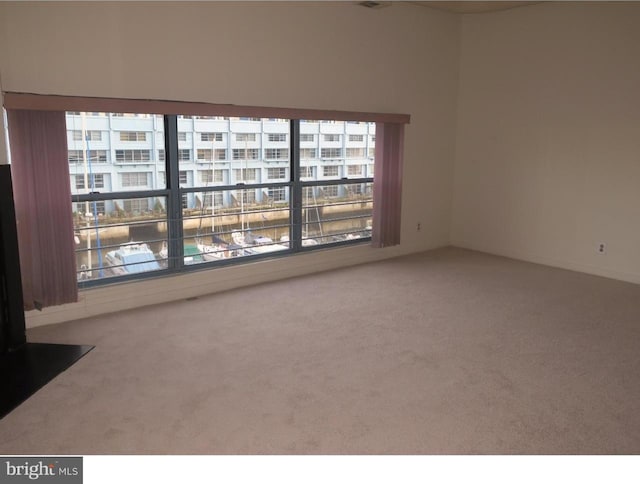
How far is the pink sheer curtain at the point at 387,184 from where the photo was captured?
19.0 feet

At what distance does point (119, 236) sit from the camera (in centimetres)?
444

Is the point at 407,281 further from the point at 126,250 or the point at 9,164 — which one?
the point at 9,164

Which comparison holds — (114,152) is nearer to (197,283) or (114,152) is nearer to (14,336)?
(197,283)

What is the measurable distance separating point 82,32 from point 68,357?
228cm

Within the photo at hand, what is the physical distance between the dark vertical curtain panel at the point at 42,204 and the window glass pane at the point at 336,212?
7.90 feet

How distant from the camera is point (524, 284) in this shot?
16.8 feet

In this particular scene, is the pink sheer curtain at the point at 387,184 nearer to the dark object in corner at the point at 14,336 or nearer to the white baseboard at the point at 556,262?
the white baseboard at the point at 556,262

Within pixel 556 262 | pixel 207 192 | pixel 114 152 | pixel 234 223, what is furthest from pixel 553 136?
→ pixel 114 152

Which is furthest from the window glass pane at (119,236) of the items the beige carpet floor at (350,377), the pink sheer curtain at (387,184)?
the pink sheer curtain at (387,184)

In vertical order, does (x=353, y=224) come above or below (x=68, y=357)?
above

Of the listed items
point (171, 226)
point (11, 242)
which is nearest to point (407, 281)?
point (171, 226)

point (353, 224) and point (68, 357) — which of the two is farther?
point (353, 224)

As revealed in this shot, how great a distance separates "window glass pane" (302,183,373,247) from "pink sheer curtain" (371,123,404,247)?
0.26 m

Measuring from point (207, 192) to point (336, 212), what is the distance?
1610mm
